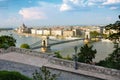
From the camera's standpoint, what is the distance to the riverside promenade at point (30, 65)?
8688 millimetres

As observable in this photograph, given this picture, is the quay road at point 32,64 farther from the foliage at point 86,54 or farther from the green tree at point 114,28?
the foliage at point 86,54

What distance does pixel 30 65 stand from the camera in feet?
33.0

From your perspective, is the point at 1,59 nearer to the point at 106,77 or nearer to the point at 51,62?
the point at 51,62

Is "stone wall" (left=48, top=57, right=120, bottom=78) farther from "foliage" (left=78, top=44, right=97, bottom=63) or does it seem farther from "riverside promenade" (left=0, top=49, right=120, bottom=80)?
"foliage" (left=78, top=44, right=97, bottom=63)

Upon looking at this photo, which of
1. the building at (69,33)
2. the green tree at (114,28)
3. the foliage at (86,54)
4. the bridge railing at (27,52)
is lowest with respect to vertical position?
the building at (69,33)

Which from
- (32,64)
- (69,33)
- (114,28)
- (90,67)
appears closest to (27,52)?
(32,64)

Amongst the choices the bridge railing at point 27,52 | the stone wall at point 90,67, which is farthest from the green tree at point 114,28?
the bridge railing at point 27,52

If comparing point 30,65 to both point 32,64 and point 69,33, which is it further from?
point 69,33

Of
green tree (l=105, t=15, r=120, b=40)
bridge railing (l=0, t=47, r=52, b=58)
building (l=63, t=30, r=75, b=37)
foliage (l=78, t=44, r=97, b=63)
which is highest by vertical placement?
green tree (l=105, t=15, r=120, b=40)

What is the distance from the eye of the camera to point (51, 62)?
33.8ft

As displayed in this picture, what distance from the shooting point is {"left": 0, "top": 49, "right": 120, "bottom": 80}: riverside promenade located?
8688 mm

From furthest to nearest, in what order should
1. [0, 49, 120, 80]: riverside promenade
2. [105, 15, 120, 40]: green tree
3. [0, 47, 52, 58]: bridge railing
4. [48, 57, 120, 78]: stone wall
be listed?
1. [0, 47, 52, 58]: bridge railing
2. [105, 15, 120, 40]: green tree
3. [0, 49, 120, 80]: riverside promenade
4. [48, 57, 120, 78]: stone wall

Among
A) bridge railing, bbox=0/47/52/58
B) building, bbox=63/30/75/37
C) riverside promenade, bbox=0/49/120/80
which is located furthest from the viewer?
building, bbox=63/30/75/37

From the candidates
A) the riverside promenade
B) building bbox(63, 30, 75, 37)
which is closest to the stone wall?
the riverside promenade
